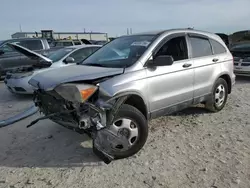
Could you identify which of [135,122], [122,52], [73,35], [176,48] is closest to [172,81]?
[176,48]

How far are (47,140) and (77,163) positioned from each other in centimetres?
106

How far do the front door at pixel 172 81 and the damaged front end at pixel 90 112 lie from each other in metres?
0.69

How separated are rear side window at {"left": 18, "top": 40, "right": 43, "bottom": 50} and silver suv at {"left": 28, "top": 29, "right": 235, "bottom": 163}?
6949 mm

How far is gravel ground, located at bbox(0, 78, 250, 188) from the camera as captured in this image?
306cm

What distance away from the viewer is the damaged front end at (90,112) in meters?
3.20

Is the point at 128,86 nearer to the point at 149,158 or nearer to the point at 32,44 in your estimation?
the point at 149,158

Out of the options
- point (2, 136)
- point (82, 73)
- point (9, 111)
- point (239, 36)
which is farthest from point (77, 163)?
point (239, 36)

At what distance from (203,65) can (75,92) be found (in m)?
2.78

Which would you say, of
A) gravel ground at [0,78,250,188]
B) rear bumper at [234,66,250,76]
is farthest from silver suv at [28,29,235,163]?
rear bumper at [234,66,250,76]

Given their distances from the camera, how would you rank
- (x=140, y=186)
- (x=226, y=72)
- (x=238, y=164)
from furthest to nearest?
(x=226, y=72) → (x=238, y=164) → (x=140, y=186)

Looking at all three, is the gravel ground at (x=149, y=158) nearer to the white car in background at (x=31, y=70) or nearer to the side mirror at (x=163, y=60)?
the side mirror at (x=163, y=60)

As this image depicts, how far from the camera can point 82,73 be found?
11.8ft

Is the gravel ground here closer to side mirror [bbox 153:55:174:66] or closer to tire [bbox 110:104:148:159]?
tire [bbox 110:104:148:159]

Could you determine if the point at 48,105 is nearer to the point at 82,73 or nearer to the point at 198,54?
the point at 82,73
